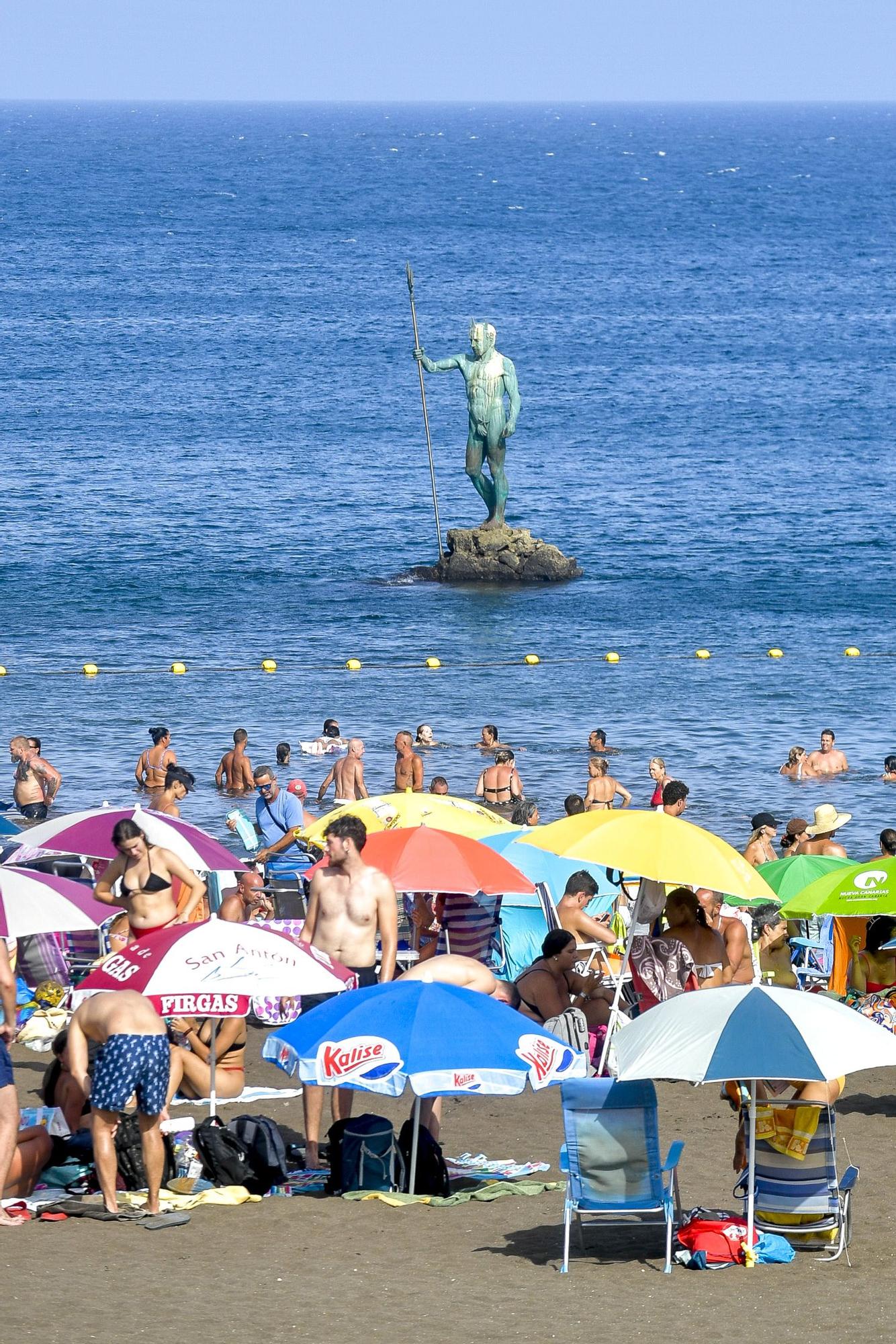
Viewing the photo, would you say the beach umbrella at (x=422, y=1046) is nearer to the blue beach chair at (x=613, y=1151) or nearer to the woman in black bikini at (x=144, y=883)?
the blue beach chair at (x=613, y=1151)

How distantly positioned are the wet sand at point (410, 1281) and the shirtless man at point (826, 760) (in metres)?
12.5

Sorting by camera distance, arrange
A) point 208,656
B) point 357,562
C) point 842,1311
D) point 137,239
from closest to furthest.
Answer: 1. point 842,1311
2. point 208,656
3. point 357,562
4. point 137,239

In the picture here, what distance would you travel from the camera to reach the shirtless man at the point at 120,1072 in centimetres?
858

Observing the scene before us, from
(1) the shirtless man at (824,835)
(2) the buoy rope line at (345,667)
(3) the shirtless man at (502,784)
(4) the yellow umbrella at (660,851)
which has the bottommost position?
(2) the buoy rope line at (345,667)

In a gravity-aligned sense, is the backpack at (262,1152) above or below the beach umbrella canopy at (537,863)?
below

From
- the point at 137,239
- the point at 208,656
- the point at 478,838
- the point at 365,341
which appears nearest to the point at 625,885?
the point at 478,838

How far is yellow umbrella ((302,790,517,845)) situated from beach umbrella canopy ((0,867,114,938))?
2236mm

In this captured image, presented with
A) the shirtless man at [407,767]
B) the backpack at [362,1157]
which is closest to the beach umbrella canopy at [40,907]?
the backpack at [362,1157]

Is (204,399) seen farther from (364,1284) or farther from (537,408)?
(364,1284)

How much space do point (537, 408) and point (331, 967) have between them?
5394 centimetres

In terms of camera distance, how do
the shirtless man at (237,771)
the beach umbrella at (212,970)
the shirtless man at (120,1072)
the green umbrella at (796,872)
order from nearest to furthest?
the shirtless man at (120,1072), the beach umbrella at (212,970), the green umbrella at (796,872), the shirtless man at (237,771)

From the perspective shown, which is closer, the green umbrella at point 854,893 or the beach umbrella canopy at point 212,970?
the beach umbrella canopy at point 212,970

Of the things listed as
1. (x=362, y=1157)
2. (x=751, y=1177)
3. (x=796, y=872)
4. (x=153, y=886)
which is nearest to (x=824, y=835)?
(x=796, y=872)

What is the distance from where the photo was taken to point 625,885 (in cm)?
1418
